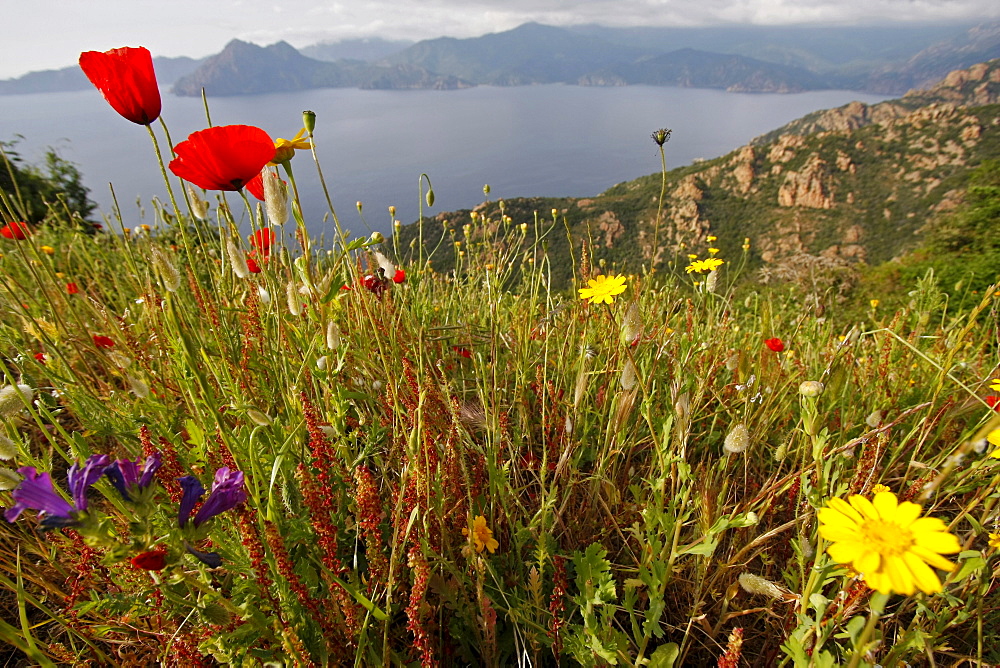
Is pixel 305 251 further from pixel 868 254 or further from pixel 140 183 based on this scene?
pixel 140 183

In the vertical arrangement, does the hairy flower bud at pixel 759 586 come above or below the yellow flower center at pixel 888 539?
below

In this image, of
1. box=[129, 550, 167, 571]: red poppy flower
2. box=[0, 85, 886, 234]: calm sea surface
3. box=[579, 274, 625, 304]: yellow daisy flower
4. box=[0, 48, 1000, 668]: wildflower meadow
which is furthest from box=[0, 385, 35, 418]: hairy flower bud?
box=[0, 85, 886, 234]: calm sea surface

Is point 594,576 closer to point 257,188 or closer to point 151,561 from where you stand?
point 151,561

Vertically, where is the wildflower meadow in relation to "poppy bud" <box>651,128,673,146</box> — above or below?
below

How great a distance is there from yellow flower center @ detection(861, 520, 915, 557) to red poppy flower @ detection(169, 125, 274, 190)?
4.51 feet

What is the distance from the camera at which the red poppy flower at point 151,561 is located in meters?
0.68

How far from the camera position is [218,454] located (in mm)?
1191

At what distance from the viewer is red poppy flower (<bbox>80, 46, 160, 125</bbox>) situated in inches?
45.5

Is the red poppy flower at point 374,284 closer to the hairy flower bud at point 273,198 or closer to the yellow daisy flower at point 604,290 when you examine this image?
the hairy flower bud at point 273,198

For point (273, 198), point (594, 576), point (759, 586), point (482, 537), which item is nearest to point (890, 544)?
point (759, 586)

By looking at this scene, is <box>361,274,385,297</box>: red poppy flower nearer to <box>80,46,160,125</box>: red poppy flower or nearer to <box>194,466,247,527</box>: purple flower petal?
<box>80,46,160,125</box>: red poppy flower

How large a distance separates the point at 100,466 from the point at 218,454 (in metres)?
0.48

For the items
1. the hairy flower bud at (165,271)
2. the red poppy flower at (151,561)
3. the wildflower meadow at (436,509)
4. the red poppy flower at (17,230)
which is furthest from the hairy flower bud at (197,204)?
the red poppy flower at (151,561)

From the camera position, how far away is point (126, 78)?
1.17 meters
